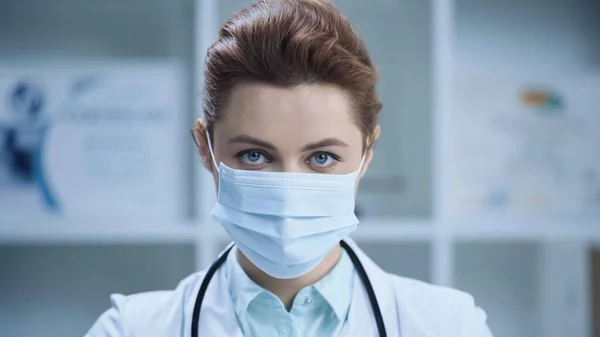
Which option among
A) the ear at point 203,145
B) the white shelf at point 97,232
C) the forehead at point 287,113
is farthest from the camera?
the white shelf at point 97,232

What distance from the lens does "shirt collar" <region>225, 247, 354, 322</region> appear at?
0.83 meters

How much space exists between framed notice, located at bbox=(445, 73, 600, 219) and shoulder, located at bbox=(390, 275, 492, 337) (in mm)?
643

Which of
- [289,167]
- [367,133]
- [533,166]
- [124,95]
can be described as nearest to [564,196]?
[533,166]

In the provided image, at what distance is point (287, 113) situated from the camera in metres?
0.75

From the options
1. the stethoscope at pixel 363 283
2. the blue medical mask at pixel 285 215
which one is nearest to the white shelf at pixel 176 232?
the stethoscope at pixel 363 283

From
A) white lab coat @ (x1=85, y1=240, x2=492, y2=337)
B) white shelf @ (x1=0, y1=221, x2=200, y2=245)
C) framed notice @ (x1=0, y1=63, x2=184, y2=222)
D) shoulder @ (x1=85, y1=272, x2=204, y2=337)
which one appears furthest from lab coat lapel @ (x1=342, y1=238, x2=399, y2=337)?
framed notice @ (x1=0, y1=63, x2=184, y2=222)

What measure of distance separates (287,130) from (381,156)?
88 centimetres

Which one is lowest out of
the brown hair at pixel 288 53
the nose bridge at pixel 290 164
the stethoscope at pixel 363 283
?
the stethoscope at pixel 363 283

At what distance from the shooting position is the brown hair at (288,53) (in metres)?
0.76

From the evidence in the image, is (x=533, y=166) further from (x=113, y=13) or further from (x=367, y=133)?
(x=113, y=13)

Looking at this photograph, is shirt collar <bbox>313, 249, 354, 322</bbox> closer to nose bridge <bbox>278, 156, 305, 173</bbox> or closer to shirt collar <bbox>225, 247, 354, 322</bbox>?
shirt collar <bbox>225, 247, 354, 322</bbox>

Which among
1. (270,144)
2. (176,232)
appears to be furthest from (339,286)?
(176,232)

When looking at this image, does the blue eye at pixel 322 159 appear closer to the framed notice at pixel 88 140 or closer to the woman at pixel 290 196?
the woman at pixel 290 196

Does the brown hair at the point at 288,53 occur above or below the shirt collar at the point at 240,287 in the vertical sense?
above
